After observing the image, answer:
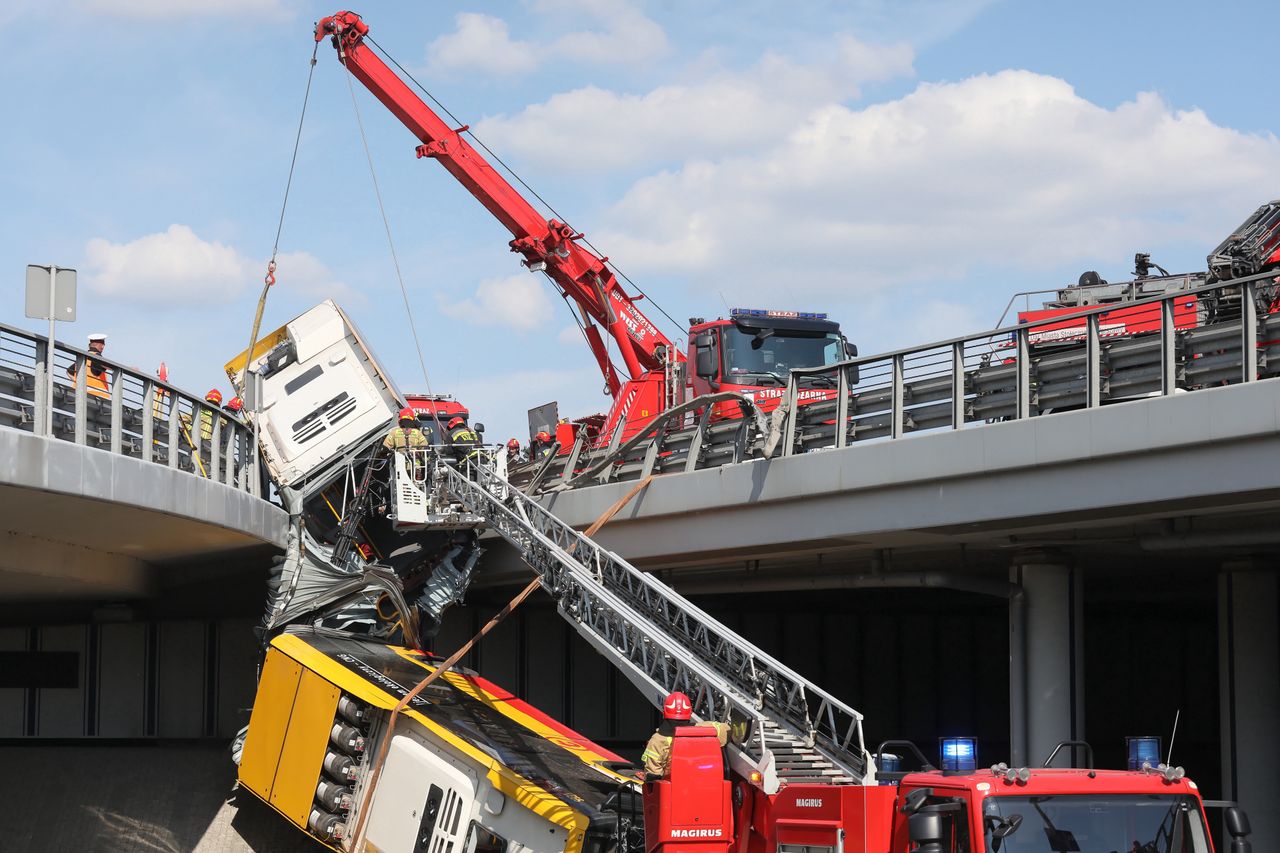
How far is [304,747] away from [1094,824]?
34.4ft

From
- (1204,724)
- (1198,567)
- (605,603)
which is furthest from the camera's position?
(1204,724)

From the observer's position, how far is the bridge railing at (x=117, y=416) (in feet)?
47.3

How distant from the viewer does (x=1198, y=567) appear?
2166cm

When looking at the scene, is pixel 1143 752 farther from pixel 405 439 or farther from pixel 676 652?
pixel 405 439

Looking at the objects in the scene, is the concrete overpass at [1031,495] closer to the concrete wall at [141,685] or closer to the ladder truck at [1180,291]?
the ladder truck at [1180,291]

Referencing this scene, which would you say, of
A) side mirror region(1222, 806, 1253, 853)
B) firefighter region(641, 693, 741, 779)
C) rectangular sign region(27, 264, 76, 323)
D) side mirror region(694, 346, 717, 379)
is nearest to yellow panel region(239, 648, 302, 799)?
rectangular sign region(27, 264, 76, 323)

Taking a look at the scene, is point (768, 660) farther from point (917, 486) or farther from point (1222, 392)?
point (1222, 392)

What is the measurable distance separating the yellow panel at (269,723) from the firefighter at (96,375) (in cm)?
385

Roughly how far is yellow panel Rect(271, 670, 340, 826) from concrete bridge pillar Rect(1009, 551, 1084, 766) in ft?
26.2

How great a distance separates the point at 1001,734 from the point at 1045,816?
24.1m

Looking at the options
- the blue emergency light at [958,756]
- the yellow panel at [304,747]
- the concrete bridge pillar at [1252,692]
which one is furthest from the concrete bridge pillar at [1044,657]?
the yellow panel at [304,747]

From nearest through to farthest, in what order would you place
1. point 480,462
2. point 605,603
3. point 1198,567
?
1. point 605,603
2. point 480,462
3. point 1198,567

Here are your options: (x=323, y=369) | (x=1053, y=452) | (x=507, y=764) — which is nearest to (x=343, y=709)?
(x=507, y=764)

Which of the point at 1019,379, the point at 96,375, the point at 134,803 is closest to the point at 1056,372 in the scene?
the point at 1019,379
